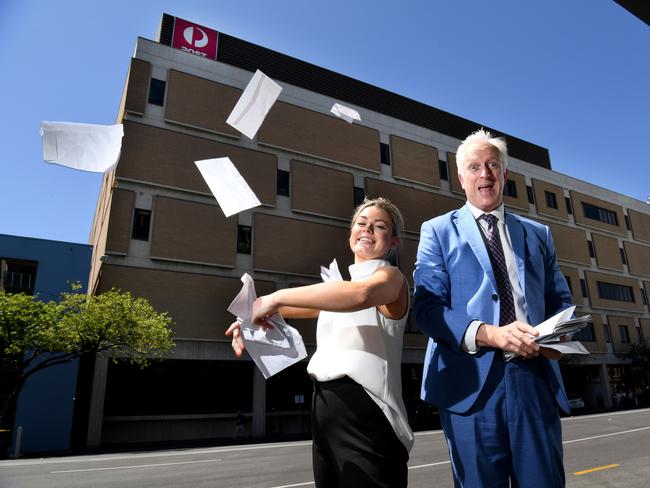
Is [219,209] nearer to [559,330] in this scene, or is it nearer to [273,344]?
[273,344]

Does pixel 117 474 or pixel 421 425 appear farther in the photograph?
pixel 421 425

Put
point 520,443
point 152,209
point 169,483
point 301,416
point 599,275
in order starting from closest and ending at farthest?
point 520,443, point 169,483, point 152,209, point 301,416, point 599,275

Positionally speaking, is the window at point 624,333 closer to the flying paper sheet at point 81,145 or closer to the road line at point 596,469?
the road line at point 596,469

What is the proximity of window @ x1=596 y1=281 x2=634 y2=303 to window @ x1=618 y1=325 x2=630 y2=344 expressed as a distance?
7.65 feet

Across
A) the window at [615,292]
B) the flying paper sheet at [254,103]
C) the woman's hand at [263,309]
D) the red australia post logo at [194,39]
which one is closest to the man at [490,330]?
the woman's hand at [263,309]

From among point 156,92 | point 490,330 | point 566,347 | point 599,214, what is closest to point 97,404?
point 156,92

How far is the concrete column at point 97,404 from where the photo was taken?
19.1 meters

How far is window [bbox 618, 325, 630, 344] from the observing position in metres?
38.5

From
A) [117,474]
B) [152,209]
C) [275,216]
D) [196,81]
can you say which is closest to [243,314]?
[117,474]

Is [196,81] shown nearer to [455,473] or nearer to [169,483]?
[169,483]

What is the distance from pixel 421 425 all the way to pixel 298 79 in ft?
79.2

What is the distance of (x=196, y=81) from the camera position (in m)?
24.8

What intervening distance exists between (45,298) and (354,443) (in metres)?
23.5

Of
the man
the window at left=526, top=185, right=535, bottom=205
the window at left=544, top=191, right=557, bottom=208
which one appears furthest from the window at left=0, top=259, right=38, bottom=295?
the window at left=544, top=191, right=557, bottom=208
